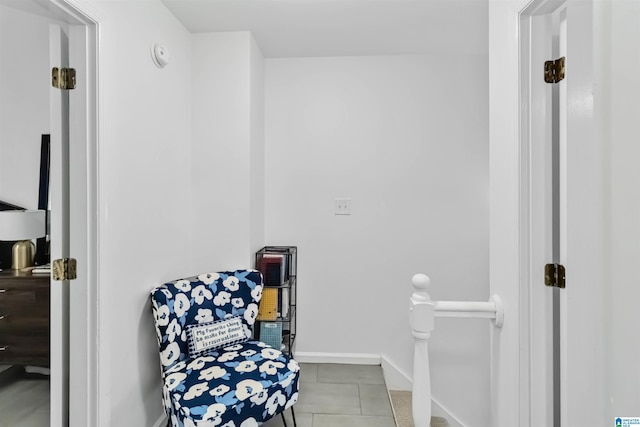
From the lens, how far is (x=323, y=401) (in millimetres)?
2156

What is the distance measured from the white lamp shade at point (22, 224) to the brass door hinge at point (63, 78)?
1.09 m

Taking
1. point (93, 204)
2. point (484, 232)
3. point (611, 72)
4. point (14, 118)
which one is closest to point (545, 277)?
point (611, 72)

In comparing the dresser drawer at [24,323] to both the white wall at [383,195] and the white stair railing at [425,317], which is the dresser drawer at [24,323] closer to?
the white wall at [383,195]

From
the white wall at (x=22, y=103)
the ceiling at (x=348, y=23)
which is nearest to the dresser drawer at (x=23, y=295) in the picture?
the white wall at (x=22, y=103)

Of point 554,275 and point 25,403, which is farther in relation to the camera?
point 25,403

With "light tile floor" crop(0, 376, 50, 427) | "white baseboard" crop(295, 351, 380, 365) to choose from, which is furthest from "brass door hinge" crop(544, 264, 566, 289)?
"light tile floor" crop(0, 376, 50, 427)

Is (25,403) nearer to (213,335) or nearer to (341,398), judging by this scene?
(213,335)

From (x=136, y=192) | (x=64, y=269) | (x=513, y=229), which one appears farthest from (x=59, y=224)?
(x=513, y=229)

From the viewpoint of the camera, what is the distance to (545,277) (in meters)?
1.29

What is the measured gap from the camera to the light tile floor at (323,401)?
1.94 m

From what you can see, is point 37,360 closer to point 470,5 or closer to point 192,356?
point 192,356

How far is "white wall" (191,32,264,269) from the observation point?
2.26m

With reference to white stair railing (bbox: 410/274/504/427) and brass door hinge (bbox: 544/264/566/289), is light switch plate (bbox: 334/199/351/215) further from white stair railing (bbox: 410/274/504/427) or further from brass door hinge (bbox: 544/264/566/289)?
brass door hinge (bbox: 544/264/566/289)

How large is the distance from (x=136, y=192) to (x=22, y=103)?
4.47 ft
